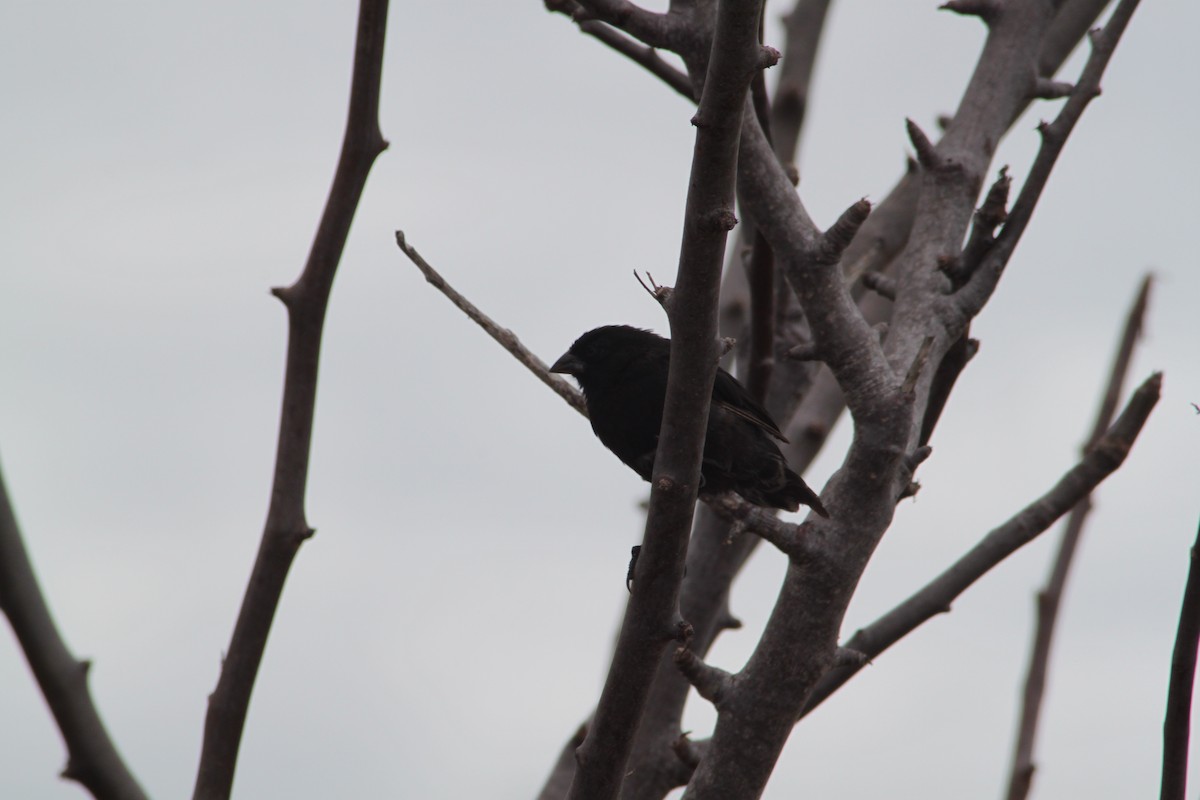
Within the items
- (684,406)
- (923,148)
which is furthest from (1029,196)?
(684,406)

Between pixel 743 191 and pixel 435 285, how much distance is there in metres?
1.05

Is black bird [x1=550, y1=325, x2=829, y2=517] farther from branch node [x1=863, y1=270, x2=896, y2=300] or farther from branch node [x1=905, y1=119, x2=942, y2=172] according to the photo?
branch node [x1=905, y1=119, x2=942, y2=172]

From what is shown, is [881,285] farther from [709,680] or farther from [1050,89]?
[709,680]

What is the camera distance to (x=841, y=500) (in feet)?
12.5

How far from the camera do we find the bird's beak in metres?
5.65

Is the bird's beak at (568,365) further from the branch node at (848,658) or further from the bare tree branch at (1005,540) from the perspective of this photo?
the branch node at (848,658)

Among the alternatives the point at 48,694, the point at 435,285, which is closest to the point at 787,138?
the point at 435,285

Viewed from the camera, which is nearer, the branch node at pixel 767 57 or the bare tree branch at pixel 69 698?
the bare tree branch at pixel 69 698

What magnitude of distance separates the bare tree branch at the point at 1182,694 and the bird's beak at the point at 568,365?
3.17 metres

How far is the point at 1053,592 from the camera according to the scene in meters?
4.75

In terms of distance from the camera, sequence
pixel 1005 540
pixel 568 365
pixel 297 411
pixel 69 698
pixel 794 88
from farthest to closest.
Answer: pixel 794 88, pixel 568 365, pixel 1005 540, pixel 297 411, pixel 69 698

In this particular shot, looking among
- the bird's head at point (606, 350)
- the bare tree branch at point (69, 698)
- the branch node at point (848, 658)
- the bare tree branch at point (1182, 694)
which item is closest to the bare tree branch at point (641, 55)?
the bird's head at point (606, 350)

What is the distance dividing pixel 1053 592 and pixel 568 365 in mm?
2183

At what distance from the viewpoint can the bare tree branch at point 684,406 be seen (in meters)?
2.74
